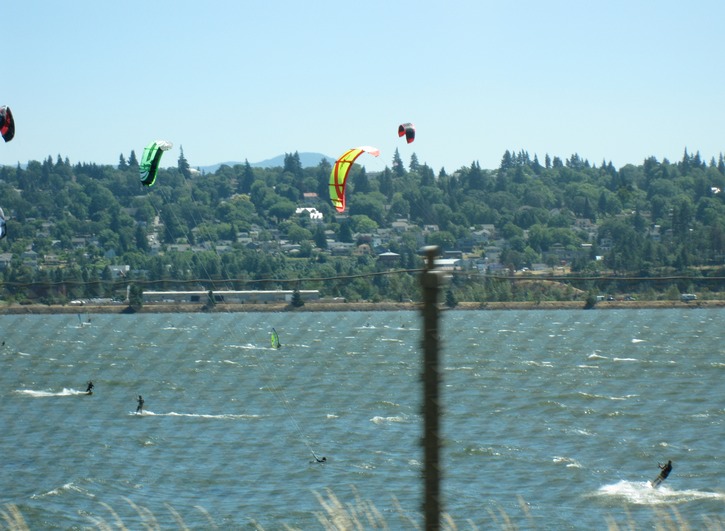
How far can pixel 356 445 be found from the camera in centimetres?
2652

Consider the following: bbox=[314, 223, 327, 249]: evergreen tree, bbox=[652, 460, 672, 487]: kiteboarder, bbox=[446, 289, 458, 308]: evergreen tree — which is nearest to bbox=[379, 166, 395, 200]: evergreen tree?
bbox=[314, 223, 327, 249]: evergreen tree

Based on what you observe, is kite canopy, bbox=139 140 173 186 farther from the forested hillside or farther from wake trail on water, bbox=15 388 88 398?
the forested hillside

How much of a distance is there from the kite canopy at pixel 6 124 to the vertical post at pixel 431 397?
56.8ft

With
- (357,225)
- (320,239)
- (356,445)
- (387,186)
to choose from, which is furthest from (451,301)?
(387,186)

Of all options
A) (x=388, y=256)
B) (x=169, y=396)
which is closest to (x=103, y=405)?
(x=169, y=396)

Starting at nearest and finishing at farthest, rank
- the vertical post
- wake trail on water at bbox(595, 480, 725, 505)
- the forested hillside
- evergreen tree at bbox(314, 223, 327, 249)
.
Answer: the vertical post
wake trail on water at bbox(595, 480, 725, 505)
the forested hillside
evergreen tree at bbox(314, 223, 327, 249)

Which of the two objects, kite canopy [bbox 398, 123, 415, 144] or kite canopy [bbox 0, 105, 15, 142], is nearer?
kite canopy [bbox 0, 105, 15, 142]

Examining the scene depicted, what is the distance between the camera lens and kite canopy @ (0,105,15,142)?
20.2m

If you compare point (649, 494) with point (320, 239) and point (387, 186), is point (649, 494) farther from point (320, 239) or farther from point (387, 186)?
point (387, 186)

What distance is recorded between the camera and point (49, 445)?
91.4 ft

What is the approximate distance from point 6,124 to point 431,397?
58.8 ft

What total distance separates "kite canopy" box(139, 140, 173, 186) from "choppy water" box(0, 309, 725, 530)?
3.50m

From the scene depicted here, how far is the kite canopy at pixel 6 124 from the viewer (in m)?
20.2

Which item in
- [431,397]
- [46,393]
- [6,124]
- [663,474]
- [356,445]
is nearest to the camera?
[431,397]
